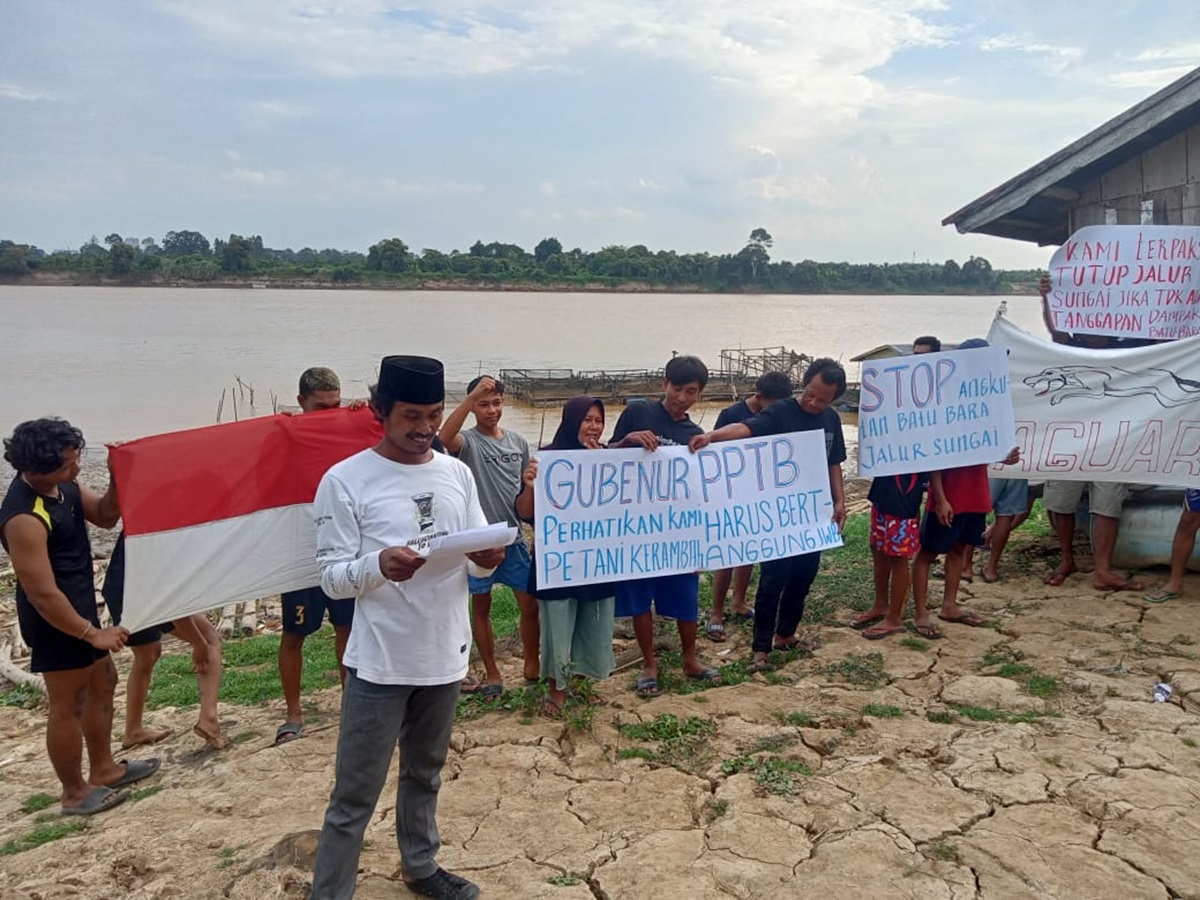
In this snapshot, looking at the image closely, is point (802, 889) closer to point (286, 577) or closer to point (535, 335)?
point (286, 577)

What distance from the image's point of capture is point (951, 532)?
5.60m

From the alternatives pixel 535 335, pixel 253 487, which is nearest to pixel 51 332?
pixel 535 335

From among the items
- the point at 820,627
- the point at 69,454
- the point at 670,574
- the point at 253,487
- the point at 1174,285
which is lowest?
the point at 820,627

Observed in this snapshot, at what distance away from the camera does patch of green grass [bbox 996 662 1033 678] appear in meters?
4.81

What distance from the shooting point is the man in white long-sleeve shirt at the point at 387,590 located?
2.61 meters

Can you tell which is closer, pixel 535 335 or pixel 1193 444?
pixel 1193 444

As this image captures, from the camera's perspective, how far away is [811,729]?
4.24 m

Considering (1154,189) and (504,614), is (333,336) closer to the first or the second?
(504,614)

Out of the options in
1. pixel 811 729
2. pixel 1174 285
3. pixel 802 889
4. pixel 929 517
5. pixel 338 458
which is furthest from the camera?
pixel 1174 285

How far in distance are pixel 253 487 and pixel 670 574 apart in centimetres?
225

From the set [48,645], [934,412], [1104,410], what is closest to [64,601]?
[48,645]

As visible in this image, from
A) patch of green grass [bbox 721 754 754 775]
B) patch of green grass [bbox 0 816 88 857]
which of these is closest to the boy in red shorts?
patch of green grass [bbox 721 754 754 775]

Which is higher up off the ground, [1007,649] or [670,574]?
[670,574]

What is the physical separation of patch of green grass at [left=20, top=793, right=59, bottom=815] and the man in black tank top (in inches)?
6.4
